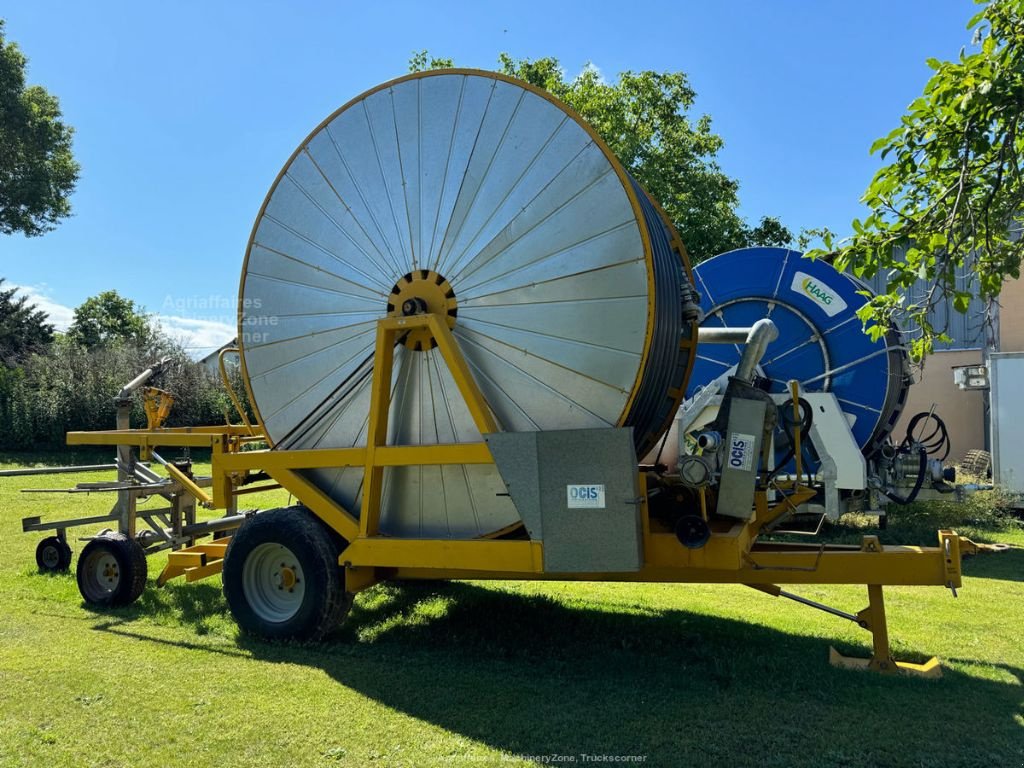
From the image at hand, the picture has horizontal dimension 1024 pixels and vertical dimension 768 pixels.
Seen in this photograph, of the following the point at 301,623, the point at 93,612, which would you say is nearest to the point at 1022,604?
the point at 301,623

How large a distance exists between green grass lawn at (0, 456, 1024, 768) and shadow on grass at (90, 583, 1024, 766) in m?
0.02

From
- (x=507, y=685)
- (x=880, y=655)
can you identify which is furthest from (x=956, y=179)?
(x=507, y=685)

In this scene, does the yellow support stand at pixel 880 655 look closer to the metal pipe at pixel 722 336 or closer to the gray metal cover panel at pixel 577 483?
the gray metal cover panel at pixel 577 483

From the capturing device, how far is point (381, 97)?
19.9 ft

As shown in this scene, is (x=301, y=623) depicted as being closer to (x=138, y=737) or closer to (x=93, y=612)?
(x=138, y=737)

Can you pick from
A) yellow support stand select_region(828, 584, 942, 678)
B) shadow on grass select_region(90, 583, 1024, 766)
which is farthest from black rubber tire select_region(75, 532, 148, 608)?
yellow support stand select_region(828, 584, 942, 678)

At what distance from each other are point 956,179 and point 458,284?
349 cm

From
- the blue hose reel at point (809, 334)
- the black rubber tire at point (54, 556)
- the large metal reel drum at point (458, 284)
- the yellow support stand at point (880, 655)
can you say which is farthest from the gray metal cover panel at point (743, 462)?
the black rubber tire at point (54, 556)

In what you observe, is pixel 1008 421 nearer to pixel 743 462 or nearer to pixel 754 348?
pixel 754 348

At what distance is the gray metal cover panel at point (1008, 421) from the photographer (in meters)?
12.8

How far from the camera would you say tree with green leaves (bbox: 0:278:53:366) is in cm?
3312

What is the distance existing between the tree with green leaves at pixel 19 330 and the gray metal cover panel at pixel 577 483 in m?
32.8

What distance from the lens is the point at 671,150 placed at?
72.2 feet

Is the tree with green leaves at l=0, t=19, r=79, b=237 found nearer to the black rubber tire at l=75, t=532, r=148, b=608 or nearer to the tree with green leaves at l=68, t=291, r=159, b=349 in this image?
the tree with green leaves at l=68, t=291, r=159, b=349
